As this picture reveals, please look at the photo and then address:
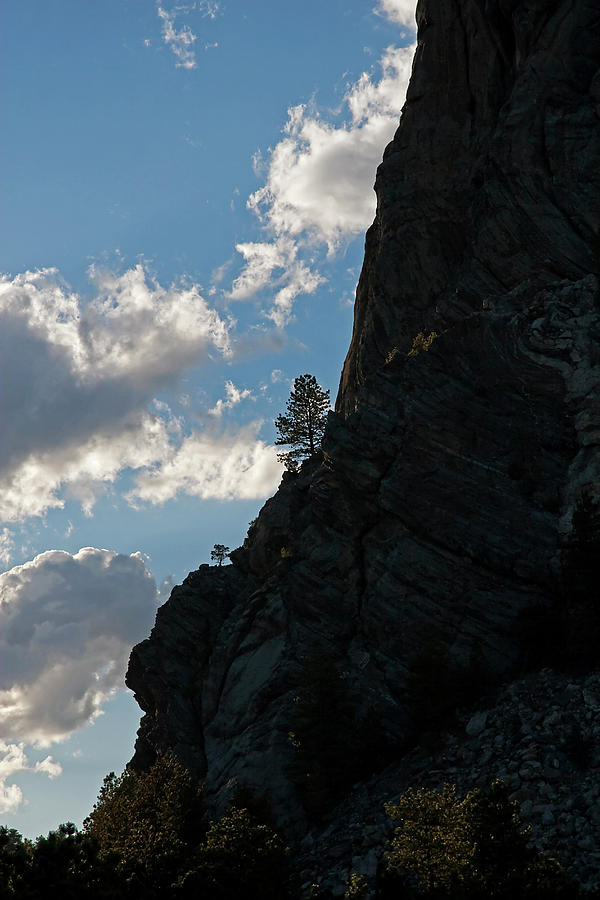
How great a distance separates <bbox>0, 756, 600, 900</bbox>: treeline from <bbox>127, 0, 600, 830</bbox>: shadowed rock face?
38.9 feet

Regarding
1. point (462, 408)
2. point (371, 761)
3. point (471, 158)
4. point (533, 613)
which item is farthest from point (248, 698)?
point (471, 158)

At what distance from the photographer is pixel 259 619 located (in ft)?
210

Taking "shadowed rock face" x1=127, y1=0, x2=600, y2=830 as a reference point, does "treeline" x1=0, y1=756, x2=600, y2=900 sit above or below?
below

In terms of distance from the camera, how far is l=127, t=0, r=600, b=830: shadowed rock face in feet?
172

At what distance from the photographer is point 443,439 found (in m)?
56.2

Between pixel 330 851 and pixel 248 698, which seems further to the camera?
pixel 248 698

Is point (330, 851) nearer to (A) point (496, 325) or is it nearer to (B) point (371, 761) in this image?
(B) point (371, 761)

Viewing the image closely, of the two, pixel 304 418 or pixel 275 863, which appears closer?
pixel 275 863

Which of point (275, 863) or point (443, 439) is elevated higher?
point (443, 439)

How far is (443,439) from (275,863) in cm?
2948

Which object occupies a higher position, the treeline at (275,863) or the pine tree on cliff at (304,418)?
the pine tree on cliff at (304,418)

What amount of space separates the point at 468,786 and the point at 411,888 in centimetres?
822

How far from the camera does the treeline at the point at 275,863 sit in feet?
102

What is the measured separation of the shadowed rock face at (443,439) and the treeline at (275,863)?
11864mm
